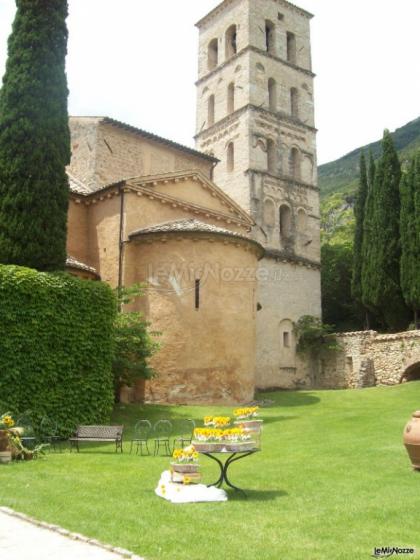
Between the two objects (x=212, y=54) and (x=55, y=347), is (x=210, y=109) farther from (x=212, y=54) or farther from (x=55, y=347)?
(x=55, y=347)

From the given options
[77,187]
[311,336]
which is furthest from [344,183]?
[77,187]

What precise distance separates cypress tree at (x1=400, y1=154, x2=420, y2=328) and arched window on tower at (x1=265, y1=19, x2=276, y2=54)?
12552 mm

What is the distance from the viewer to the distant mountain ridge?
7681cm

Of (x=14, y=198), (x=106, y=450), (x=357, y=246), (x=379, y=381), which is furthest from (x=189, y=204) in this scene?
(x=357, y=246)

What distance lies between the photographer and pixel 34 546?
17.1 ft

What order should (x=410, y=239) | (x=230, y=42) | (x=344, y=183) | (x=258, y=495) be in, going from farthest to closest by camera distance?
(x=344, y=183) → (x=230, y=42) → (x=410, y=239) → (x=258, y=495)

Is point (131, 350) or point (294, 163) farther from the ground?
point (294, 163)

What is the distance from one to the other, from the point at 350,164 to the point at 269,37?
50.0 metres

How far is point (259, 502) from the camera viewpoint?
7.23m

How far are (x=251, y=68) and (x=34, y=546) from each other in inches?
1353

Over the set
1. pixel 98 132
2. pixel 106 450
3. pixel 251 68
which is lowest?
pixel 106 450

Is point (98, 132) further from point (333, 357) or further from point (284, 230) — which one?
point (333, 357)

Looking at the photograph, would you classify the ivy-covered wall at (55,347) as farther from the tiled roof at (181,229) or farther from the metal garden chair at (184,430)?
the tiled roof at (181,229)

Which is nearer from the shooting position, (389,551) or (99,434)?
(389,551)
